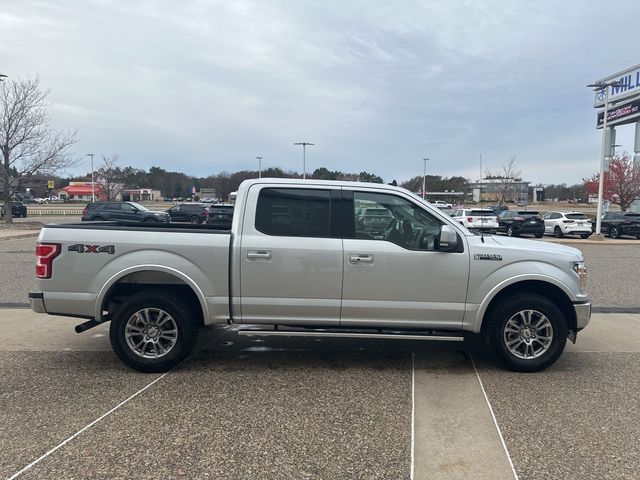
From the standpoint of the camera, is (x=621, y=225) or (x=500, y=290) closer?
(x=500, y=290)

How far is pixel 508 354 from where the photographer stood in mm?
5074

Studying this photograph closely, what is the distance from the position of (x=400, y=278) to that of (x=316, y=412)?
156cm

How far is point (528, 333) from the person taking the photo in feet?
16.6

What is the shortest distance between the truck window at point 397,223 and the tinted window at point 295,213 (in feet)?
1.10

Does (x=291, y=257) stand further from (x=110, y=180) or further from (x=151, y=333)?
(x=110, y=180)

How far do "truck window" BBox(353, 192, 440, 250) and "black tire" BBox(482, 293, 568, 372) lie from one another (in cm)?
98

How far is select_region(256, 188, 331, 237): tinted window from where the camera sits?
16.6 ft

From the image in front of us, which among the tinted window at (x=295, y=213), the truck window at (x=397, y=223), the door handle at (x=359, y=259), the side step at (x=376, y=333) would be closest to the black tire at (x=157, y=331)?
the side step at (x=376, y=333)

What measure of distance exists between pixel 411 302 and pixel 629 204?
145 ft

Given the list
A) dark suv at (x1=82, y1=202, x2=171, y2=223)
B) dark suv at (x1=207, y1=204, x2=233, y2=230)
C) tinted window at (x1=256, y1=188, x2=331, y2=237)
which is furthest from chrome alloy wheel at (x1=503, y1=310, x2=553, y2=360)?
dark suv at (x1=82, y1=202, x2=171, y2=223)

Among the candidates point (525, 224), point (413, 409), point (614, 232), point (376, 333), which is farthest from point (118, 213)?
point (614, 232)

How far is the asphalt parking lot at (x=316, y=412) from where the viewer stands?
11.0ft

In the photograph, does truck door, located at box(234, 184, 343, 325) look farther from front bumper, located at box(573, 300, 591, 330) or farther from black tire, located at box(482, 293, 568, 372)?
front bumper, located at box(573, 300, 591, 330)

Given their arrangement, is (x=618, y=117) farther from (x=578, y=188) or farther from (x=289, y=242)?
(x=578, y=188)
